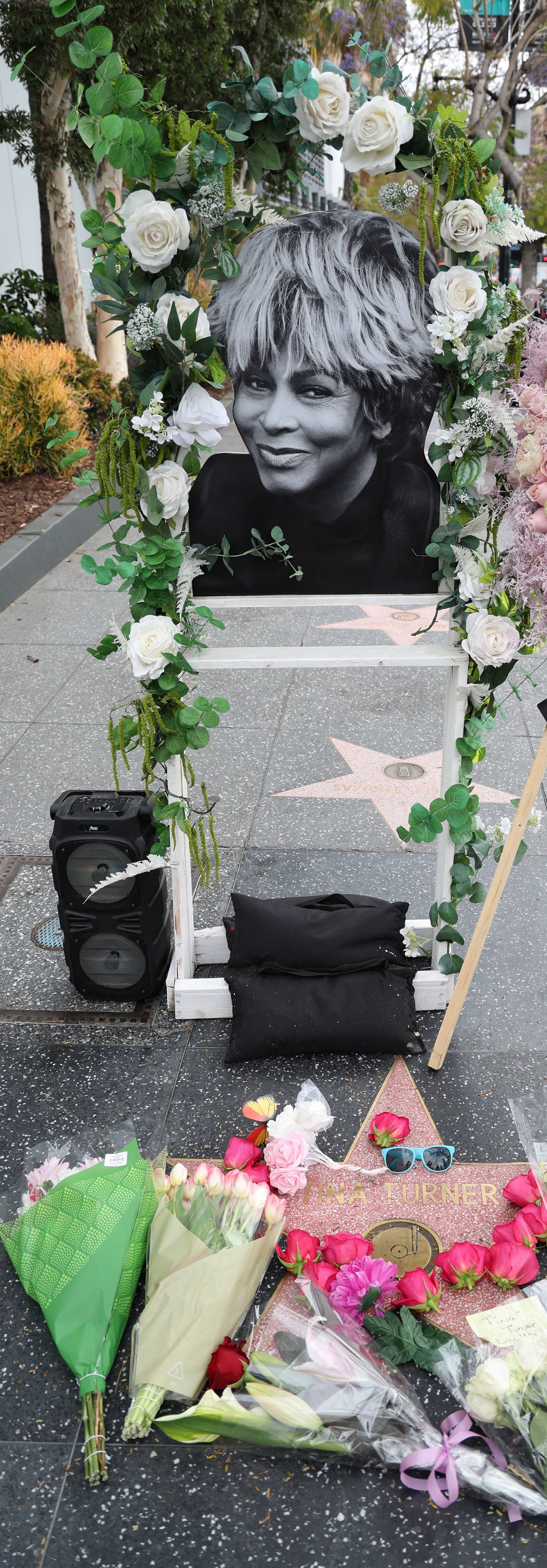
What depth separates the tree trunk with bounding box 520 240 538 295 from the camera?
918 inches

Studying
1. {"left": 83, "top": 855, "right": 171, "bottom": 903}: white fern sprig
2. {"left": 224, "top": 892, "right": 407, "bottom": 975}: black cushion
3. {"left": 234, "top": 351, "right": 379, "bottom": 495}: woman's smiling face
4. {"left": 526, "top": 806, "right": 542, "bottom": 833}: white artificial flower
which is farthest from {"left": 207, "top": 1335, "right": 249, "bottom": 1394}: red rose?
{"left": 234, "top": 351, "right": 379, "bottom": 495}: woman's smiling face

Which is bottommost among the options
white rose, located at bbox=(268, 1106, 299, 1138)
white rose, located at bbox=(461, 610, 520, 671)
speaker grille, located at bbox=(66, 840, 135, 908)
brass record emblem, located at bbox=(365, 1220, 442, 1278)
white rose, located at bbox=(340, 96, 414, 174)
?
brass record emblem, located at bbox=(365, 1220, 442, 1278)

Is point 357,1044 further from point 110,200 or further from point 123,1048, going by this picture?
point 110,200

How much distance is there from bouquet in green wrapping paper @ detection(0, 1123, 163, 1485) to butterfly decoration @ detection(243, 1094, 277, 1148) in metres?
0.33

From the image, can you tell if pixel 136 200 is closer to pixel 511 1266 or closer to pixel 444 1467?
pixel 511 1266

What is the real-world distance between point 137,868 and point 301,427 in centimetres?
129

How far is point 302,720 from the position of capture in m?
5.55

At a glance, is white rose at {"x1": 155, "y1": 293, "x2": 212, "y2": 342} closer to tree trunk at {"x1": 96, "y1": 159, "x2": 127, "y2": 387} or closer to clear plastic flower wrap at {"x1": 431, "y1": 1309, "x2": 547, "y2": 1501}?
clear plastic flower wrap at {"x1": 431, "y1": 1309, "x2": 547, "y2": 1501}

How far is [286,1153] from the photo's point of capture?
269cm

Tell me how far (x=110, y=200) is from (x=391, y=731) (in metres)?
3.32

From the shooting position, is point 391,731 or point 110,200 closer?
point 391,731

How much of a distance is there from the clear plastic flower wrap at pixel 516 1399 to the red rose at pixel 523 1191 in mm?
409

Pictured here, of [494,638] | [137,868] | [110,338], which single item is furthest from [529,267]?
[137,868]

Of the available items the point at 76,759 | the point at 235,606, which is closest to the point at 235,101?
the point at 235,606
